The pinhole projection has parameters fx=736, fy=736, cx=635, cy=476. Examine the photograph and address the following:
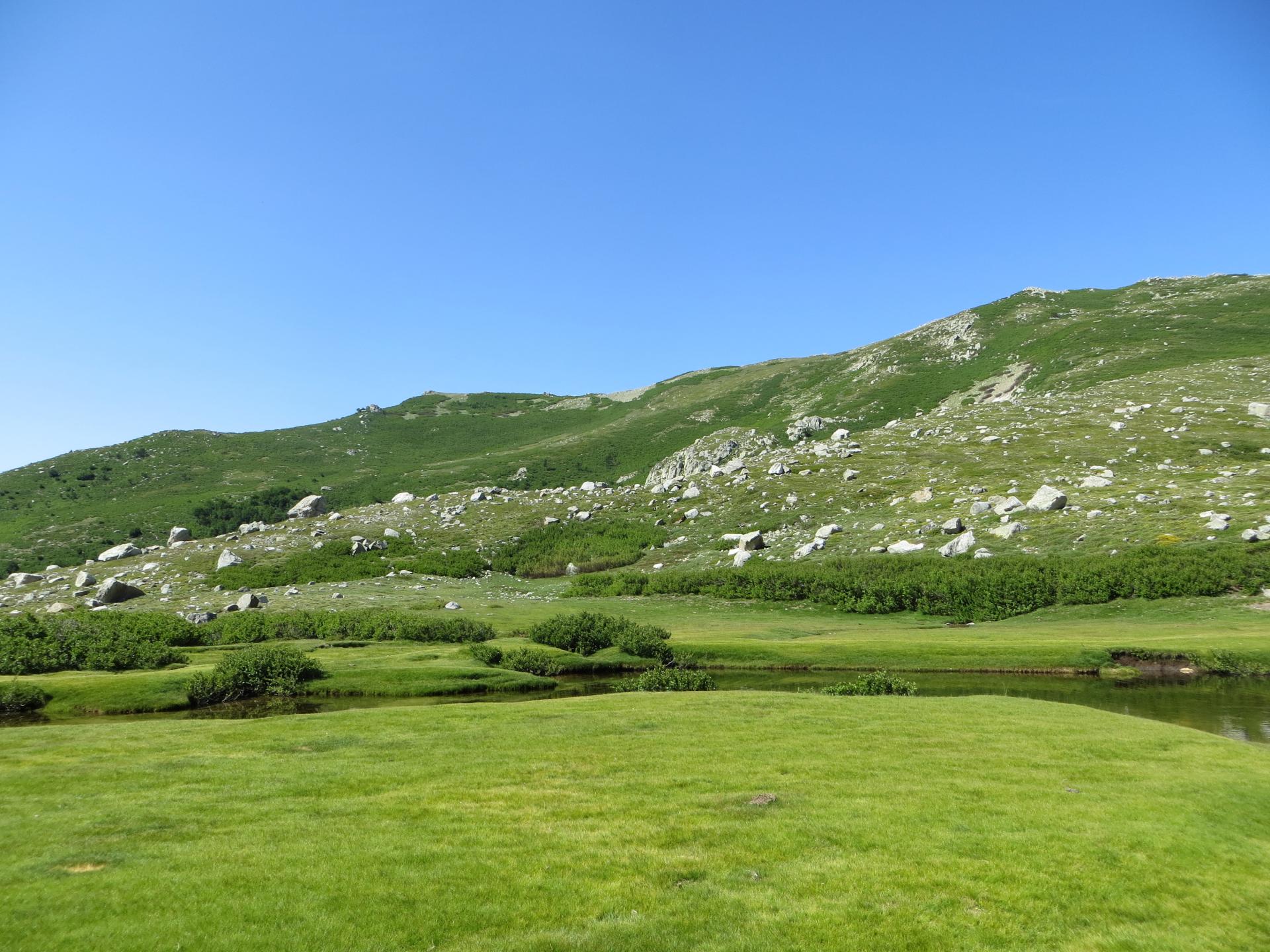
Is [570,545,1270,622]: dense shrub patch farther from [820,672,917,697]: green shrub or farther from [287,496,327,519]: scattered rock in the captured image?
[287,496,327,519]: scattered rock

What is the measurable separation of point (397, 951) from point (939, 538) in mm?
Result: 78578

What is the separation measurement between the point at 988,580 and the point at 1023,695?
91.9 ft

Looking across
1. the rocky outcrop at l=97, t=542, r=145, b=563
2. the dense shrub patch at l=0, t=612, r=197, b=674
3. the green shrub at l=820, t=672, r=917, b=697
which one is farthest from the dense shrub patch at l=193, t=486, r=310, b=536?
the green shrub at l=820, t=672, r=917, b=697

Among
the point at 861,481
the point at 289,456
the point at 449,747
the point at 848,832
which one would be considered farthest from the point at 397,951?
the point at 289,456

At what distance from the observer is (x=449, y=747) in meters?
24.0

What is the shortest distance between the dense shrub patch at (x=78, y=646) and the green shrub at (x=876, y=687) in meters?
43.1

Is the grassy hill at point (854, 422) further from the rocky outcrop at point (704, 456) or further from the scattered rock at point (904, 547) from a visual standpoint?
the scattered rock at point (904, 547)

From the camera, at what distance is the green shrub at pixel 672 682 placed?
132ft

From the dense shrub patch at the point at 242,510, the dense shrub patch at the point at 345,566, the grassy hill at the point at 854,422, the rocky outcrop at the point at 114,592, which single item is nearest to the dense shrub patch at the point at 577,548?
the dense shrub patch at the point at 345,566

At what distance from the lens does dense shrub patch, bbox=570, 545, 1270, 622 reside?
58438 millimetres

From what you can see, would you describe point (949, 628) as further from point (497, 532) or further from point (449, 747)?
point (497, 532)

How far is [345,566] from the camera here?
317 feet

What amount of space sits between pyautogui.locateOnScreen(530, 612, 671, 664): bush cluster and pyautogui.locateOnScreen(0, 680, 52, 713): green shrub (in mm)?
29985

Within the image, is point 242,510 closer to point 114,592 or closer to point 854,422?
point 114,592
